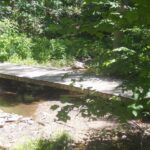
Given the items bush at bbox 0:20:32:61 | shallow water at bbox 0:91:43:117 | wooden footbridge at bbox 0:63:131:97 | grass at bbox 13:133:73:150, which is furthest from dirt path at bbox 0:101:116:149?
bush at bbox 0:20:32:61

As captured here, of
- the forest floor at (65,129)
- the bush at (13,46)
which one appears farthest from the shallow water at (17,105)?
the bush at (13,46)

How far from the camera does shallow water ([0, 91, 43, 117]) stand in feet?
23.9

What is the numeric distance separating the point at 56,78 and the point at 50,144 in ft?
11.1

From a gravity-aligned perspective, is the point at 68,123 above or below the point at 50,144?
below

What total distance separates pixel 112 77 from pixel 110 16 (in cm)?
550

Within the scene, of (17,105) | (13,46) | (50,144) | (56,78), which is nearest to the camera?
(50,144)

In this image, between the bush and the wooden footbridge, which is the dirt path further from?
the bush

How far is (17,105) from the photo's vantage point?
780 cm

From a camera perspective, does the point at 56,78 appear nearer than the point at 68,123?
No

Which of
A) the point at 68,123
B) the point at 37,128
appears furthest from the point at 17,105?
the point at 37,128

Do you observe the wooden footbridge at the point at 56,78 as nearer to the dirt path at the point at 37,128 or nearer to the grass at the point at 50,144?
the dirt path at the point at 37,128

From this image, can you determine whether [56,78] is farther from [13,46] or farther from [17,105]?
[13,46]

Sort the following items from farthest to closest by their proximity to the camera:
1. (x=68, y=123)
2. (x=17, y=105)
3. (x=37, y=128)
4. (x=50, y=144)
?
(x=17, y=105), (x=68, y=123), (x=37, y=128), (x=50, y=144)

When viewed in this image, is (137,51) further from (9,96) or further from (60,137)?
(9,96)
